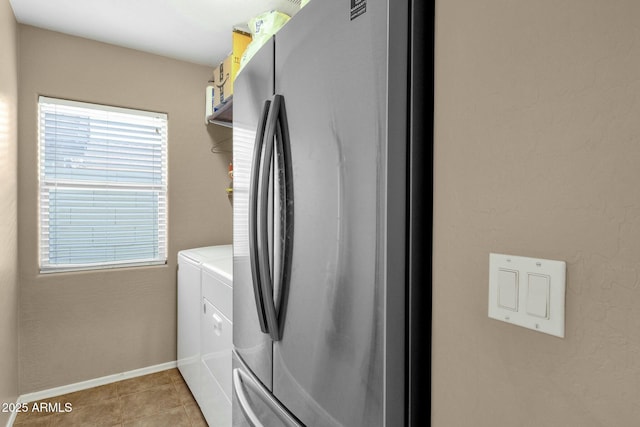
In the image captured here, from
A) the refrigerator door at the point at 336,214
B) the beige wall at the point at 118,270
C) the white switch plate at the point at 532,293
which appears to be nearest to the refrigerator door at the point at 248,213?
the refrigerator door at the point at 336,214

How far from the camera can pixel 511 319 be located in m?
0.56

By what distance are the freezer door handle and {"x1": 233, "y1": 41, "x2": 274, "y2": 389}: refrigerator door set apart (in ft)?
0.12

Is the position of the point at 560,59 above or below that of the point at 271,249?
above

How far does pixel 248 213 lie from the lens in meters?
1.17

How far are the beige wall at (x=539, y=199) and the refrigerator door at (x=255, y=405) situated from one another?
512 mm

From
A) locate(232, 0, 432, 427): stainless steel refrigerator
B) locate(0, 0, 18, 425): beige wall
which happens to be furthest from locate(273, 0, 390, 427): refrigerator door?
locate(0, 0, 18, 425): beige wall

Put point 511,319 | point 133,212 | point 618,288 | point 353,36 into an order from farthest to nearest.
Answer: point 133,212 < point 353,36 < point 511,319 < point 618,288

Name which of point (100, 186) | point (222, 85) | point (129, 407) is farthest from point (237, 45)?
point (129, 407)

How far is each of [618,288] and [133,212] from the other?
2.99m

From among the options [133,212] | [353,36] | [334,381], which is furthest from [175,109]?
[334,381]

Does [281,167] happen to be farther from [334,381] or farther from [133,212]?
[133,212]

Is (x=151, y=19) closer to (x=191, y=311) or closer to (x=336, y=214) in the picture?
(x=191, y=311)

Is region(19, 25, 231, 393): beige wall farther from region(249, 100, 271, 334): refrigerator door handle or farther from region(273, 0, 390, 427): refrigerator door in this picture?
region(273, 0, 390, 427): refrigerator door

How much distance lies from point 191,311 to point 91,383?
1029mm
